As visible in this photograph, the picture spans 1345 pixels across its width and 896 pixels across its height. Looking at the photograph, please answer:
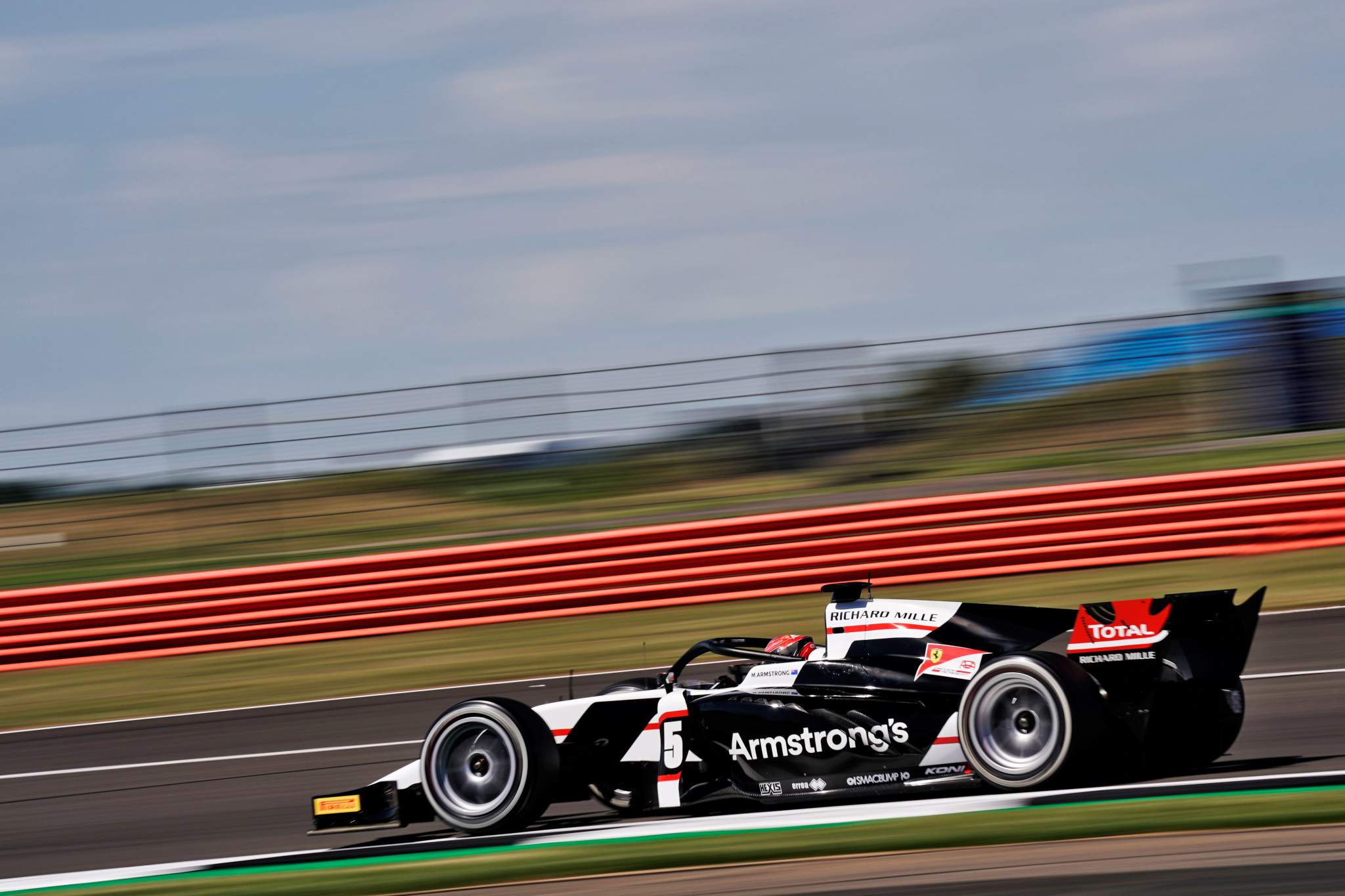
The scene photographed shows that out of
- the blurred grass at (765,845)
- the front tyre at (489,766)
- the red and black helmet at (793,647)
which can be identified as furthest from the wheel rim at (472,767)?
the red and black helmet at (793,647)

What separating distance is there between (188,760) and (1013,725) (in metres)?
6.12

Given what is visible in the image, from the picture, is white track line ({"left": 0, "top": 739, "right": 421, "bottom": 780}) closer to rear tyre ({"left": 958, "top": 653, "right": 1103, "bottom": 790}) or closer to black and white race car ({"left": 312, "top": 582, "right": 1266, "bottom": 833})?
black and white race car ({"left": 312, "top": 582, "right": 1266, "bottom": 833})

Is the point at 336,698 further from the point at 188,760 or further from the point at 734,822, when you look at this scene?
the point at 734,822

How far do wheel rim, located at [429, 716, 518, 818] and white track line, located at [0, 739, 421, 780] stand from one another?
2.79 meters

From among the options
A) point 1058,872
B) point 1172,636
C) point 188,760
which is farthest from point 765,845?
point 188,760

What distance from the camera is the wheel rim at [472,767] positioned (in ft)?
21.0

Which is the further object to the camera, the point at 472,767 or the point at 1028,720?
the point at 472,767

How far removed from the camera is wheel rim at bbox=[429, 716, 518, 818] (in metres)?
6.41

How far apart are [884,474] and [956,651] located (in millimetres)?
10308

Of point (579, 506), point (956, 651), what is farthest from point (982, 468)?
point (956, 651)

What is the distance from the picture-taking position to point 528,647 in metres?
12.9

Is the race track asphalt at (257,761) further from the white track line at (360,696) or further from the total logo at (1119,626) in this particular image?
the total logo at (1119,626)

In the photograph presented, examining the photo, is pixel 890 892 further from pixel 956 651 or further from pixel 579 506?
pixel 579 506

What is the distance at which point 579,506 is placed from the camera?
53.0ft
